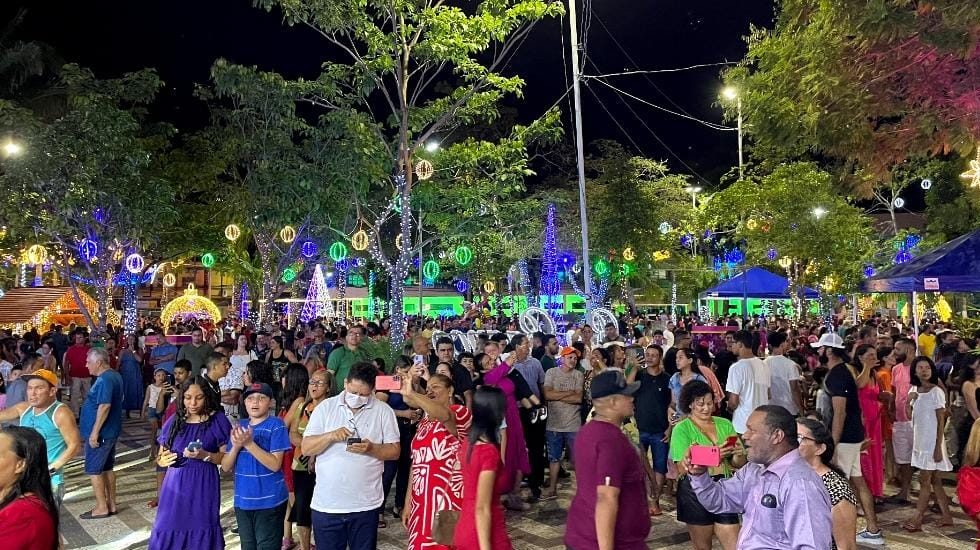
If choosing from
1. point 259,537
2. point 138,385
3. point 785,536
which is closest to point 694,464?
point 785,536

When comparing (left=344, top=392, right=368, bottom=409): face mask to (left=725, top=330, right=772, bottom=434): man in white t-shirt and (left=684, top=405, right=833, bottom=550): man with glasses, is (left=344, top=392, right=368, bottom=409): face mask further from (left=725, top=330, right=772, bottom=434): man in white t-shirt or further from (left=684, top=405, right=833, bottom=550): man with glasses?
(left=725, top=330, right=772, bottom=434): man in white t-shirt

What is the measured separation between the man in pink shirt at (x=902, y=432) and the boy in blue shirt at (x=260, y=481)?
6.18m

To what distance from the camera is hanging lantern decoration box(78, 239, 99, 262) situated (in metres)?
19.2

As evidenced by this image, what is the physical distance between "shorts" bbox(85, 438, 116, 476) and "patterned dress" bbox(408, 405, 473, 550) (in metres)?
4.45

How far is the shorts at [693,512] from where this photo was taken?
4.83m

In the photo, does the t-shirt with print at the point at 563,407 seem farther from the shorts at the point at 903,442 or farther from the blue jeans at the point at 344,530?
the blue jeans at the point at 344,530

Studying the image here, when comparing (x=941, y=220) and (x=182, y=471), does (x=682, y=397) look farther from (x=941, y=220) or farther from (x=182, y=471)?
(x=941, y=220)

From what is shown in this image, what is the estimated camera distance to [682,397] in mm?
4816

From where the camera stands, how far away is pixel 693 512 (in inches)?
193

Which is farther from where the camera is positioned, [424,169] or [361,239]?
[361,239]

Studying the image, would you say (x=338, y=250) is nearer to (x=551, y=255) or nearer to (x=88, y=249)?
(x=88, y=249)

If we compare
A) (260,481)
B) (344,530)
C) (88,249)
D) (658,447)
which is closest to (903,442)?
(658,447)

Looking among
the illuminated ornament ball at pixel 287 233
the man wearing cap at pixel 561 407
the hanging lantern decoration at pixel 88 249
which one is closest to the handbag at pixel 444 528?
the man wearing cap at pixel 561 407

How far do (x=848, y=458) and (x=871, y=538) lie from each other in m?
0.66
